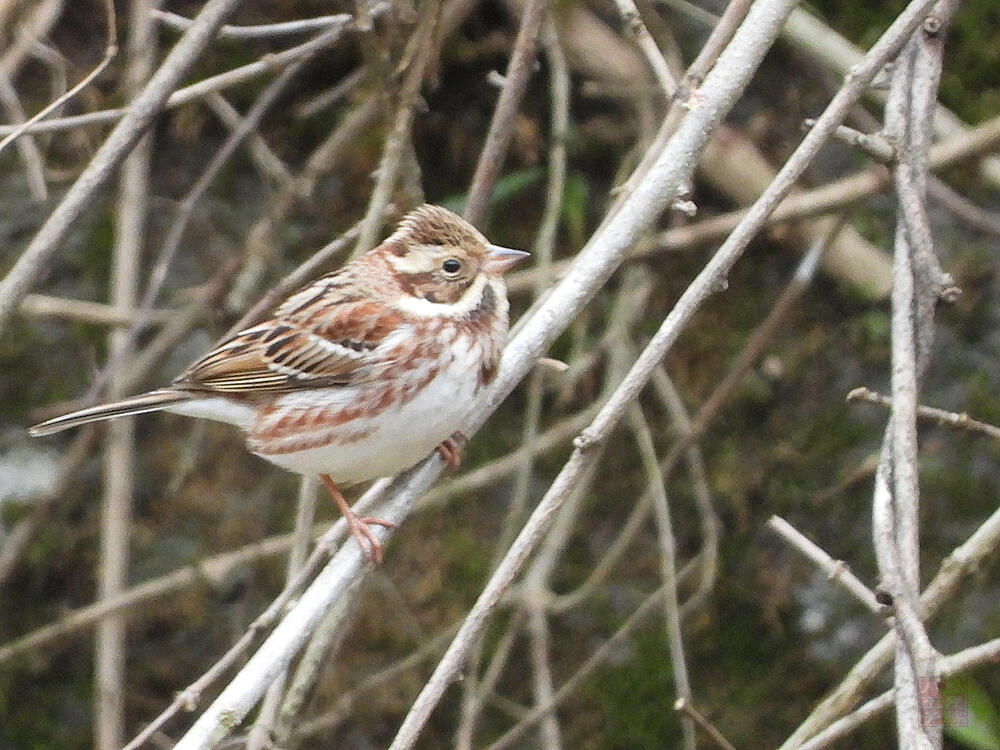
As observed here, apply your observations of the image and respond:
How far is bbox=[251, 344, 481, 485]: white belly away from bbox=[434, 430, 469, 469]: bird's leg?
3.3 inches

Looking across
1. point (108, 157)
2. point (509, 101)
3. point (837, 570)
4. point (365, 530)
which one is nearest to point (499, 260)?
point (509, 101)

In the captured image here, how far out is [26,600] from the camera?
3.90m

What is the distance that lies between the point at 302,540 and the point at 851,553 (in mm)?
1651

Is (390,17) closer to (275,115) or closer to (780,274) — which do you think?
(275,115)

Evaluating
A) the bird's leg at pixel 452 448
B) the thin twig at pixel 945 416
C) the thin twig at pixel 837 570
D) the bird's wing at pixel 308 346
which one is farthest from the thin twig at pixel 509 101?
the thin twig at pixel 837 570

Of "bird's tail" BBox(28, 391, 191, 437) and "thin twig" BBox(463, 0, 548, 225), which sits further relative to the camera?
"bird's tail" BBox(28, 391, 191, 437)

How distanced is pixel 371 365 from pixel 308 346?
22 cm

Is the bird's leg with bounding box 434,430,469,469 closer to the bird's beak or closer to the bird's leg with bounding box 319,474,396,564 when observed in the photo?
the bird's leg with bounding box 319,474,396,564

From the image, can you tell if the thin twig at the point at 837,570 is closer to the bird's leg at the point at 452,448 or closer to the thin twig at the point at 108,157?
the bird's leg at the point at 452,448

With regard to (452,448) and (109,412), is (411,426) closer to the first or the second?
(452,448)

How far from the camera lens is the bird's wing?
2.82 meters

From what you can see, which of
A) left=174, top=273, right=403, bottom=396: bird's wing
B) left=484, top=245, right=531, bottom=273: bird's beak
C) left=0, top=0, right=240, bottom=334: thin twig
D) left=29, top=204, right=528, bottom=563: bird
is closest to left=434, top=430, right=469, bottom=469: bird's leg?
left=29, top=204, right=528, bottom=563: bird

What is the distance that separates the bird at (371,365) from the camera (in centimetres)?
261

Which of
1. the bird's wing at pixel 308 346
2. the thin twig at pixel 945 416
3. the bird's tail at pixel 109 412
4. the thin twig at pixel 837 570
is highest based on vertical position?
the thin twig at pixel 945 416
